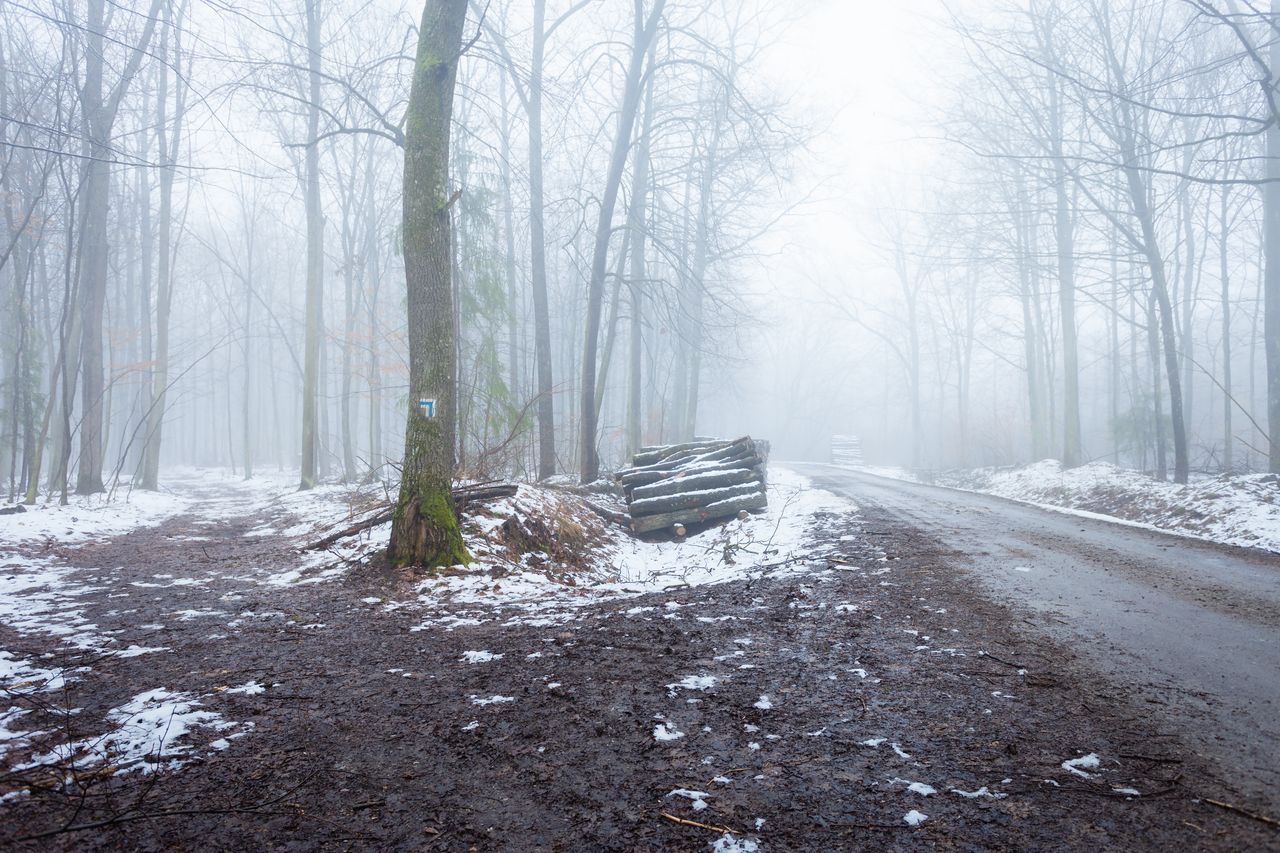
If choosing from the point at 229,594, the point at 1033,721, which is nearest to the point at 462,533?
the point at 229,594

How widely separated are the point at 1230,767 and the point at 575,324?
2301cm

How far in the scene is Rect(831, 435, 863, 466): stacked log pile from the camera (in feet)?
117

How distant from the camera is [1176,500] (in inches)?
396

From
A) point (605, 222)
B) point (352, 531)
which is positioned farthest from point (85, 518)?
point (605, 222)

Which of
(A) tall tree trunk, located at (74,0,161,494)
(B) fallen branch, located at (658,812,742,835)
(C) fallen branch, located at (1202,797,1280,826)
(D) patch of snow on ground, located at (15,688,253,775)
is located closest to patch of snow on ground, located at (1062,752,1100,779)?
(C) fallen branch, located at (1202,797,1280,826)

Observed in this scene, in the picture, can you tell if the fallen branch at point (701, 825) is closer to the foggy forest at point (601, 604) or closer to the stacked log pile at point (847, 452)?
the foggy forest at point (601, 604)

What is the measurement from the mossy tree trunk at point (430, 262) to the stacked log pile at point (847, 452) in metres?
31.2

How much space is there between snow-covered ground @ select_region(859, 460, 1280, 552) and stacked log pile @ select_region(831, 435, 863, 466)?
19.3 metres

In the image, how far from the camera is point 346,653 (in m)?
3.97

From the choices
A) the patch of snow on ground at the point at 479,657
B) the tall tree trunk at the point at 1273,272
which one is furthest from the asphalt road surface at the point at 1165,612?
the tall tree trunk at the point at 1273,272

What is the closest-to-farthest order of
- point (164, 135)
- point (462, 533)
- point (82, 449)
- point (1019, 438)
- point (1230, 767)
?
point (1230, 767), point (462, 533), point (82, 449), point (164, 135), point (1019, 438)

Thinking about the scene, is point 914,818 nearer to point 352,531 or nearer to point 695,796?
point 695,796

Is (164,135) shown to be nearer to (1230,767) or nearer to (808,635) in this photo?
(808,635)

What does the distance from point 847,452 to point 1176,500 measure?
26174 mm
